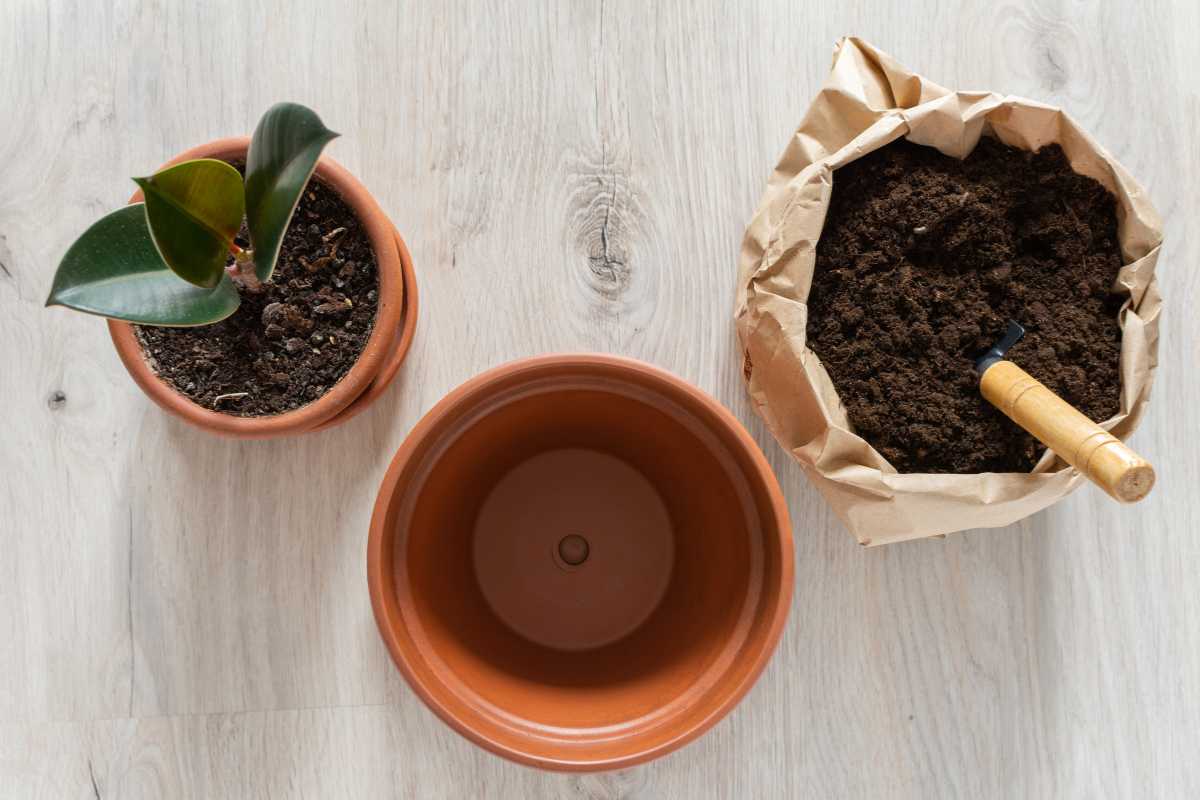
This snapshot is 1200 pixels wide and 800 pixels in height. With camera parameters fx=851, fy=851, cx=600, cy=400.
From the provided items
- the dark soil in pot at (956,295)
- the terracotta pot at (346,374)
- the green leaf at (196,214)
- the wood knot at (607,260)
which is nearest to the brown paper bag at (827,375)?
the dark soil in pot at (956,295)

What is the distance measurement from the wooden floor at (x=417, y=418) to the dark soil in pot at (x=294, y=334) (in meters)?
0.12

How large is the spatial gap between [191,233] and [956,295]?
57cm

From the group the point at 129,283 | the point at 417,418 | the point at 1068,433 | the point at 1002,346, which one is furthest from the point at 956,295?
the point at 129,283

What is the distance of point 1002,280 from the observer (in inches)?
27.1

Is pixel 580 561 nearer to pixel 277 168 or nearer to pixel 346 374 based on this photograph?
pixel 346 374

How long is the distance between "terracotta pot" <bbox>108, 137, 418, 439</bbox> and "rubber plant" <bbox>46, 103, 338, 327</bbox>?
0.11m

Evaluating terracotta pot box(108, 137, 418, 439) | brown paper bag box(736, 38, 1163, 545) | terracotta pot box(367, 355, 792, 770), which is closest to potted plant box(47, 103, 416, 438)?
terracotta pot box(108, 137, 418, 439)

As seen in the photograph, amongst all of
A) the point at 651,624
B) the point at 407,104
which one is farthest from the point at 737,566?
the point at 407,104

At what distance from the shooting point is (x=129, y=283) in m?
0.56

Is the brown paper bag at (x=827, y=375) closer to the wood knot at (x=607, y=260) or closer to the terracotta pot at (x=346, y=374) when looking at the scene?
the wood knot at (x=607, y=260)

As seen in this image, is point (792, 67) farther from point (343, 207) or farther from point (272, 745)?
point (272, 745)

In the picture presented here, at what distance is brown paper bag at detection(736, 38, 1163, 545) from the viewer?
674 mm

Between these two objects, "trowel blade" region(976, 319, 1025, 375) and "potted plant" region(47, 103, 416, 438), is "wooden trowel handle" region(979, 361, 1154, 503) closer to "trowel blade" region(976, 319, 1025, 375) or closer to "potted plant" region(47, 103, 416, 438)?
"trowel blade" region(976, 319, 1025, 375)

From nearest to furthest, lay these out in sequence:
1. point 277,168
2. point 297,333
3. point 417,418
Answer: point 277,168
point 297,333
point 417,418
